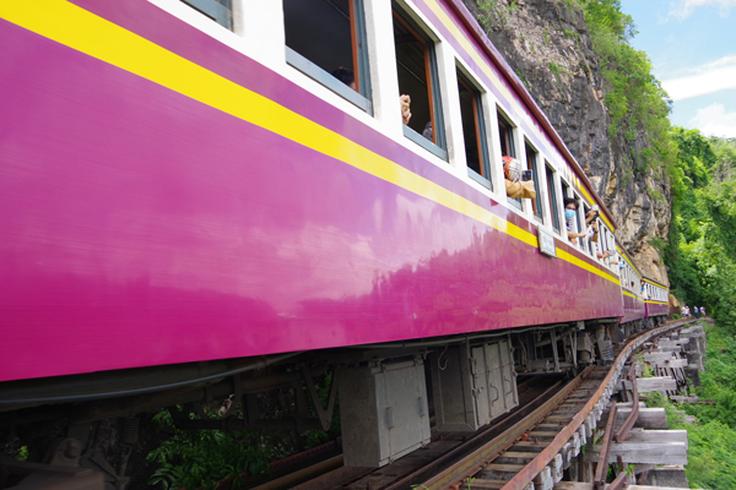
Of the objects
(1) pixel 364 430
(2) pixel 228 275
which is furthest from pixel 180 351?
A: (1) pixel 364 430

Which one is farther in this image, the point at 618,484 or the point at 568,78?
the point at 568,78

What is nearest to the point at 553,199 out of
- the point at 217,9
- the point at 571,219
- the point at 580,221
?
the point at 571,219

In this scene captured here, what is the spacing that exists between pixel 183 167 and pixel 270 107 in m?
0.47

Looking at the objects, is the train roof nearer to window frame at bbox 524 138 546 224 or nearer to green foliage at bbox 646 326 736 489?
window frame at bbox 524 138 546 224

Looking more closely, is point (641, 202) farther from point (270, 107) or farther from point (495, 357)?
point (270, 107)

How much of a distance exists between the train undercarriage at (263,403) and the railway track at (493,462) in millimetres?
313

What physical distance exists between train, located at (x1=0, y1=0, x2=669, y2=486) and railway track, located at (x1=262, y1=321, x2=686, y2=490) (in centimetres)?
70

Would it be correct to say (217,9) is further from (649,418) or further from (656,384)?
(656,384)

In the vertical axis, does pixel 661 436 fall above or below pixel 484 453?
below

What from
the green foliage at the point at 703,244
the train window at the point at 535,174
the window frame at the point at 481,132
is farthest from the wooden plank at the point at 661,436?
the green foliage at the point at 703,244

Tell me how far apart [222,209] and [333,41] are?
279cm

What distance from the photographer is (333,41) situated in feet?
13.0

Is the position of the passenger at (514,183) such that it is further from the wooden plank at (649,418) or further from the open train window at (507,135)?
the wooden plank at (649,418)

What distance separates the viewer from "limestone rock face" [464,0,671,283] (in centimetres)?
2078
